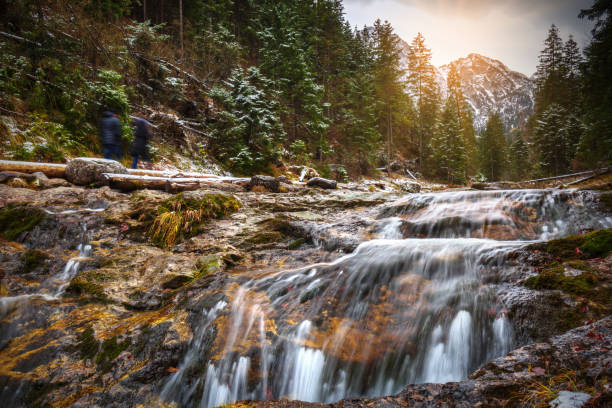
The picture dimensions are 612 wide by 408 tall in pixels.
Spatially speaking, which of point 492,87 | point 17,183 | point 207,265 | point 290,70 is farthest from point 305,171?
point 492,87

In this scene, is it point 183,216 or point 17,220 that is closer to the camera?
point 17,220

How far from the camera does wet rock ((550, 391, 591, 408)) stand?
51.1 inches

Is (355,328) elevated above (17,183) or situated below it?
below

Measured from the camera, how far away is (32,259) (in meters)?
4.25

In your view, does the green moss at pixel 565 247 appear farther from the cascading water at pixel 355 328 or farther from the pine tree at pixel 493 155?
the pine tree at pixel 493 155

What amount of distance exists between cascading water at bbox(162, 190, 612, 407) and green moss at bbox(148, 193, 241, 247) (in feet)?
7.92

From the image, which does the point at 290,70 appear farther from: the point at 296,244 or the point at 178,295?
the point at 178,295

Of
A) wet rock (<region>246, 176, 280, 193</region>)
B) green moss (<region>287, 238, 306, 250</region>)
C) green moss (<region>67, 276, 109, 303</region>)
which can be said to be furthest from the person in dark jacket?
green moss (<region>287, 238, 306, 250</region>)

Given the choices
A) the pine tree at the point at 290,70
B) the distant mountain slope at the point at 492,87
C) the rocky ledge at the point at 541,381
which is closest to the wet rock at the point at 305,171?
the pine tree at the point at 290,70

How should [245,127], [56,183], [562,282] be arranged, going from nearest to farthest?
[562,282], [56,183], [245,127]

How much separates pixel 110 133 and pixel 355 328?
1048cm

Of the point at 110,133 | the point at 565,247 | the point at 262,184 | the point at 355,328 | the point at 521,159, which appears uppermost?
the point at 521,159

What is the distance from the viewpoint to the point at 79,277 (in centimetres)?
393

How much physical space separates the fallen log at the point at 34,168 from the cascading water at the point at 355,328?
7218 millimetres
